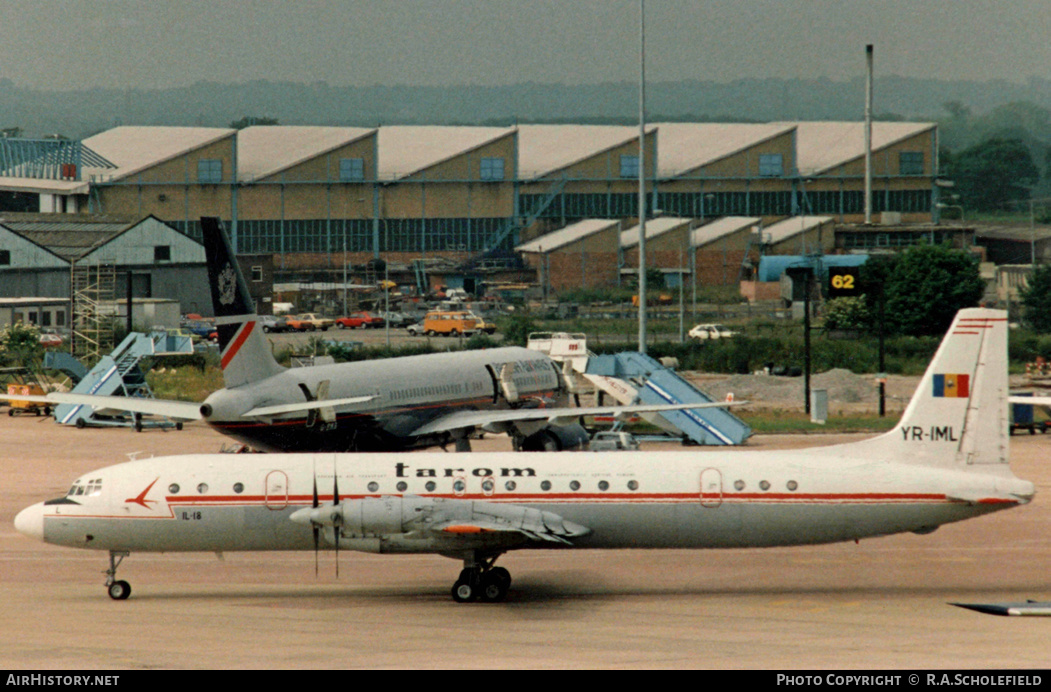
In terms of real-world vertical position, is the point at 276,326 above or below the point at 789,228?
below

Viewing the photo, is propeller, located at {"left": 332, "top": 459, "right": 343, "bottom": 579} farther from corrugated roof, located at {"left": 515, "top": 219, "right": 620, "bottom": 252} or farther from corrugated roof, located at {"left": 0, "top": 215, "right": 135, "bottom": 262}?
corrugated roof, located at {"left": 515, "top": 219, "right": 620, "bottom": 252}

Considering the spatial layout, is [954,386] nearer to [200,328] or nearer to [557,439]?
[557,439]

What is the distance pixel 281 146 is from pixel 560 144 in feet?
126

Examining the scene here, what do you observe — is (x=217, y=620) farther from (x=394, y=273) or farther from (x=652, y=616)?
(x=394, y=273)

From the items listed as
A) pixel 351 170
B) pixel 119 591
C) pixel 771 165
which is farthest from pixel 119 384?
pixel 771 165

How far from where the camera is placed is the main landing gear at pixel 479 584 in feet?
100

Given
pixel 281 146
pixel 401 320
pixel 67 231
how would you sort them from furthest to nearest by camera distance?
pixel 281 146 → pixel 401 320 → pixel 67 231

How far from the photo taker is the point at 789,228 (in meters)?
149

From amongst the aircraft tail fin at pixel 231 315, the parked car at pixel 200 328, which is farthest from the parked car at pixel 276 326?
the aircraft tail fin at pixel 231 315

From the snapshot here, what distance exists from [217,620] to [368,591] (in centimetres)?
440

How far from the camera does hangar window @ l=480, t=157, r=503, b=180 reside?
531ft

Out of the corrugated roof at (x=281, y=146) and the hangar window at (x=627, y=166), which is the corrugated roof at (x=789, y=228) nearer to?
the hangar window at (x=627, y=166)

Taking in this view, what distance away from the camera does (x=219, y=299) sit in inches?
1726

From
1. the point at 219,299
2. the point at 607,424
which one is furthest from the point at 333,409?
the point at 607,424
